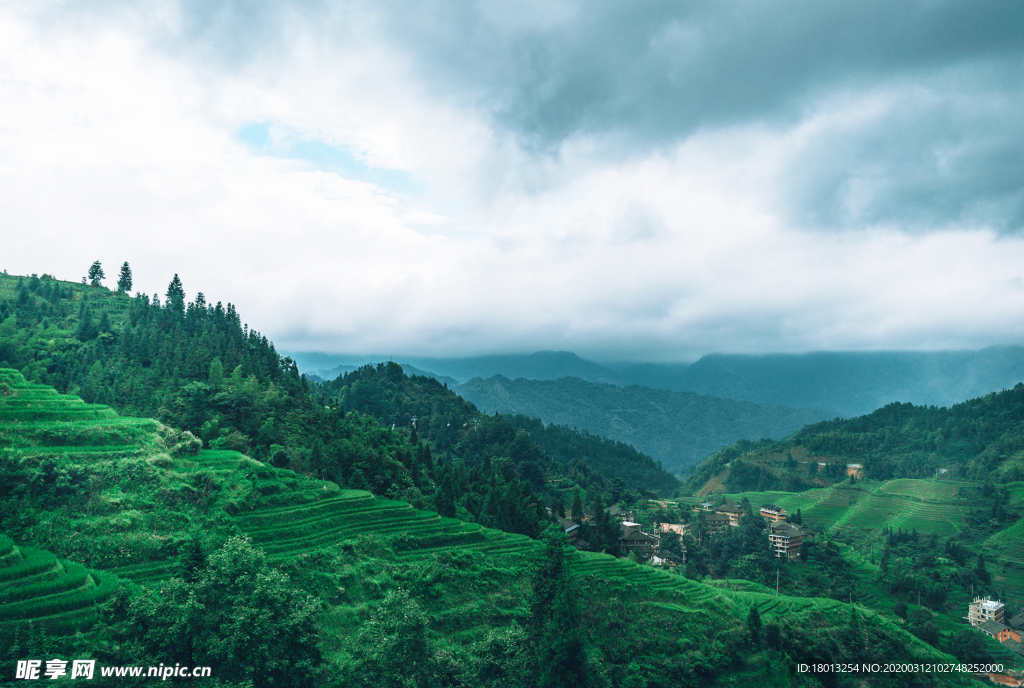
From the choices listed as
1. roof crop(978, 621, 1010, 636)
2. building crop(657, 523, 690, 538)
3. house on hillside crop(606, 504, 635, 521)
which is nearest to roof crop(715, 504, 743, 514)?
building crop(657, 523, 690, 538)

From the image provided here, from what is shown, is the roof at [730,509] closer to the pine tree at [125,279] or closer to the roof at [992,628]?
the roof at [992,628]

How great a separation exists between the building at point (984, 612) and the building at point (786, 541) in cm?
1936

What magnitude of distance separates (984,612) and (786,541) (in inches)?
872

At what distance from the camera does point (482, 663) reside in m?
27.8

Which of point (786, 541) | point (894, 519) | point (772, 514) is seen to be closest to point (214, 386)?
point (786, 541)

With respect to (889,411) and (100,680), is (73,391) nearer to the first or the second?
(100,680)

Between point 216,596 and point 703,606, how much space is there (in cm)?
3543

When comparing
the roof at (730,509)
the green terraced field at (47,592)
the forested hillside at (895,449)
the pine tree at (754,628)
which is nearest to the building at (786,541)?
the roof at (730,509)

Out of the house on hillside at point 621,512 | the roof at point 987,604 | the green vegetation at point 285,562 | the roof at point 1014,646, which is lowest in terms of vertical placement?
the roof at point 1014,646

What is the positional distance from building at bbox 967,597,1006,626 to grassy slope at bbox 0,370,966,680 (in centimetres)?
4369

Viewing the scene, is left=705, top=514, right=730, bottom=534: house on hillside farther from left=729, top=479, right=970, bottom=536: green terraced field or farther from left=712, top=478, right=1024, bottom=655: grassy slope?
left=729, top=479, right=970, bottom=536: green terraced field

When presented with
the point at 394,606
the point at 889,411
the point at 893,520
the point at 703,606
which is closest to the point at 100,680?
the point at 394,606

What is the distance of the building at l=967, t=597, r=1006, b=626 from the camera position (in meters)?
65.3

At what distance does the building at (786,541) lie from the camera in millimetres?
77062
